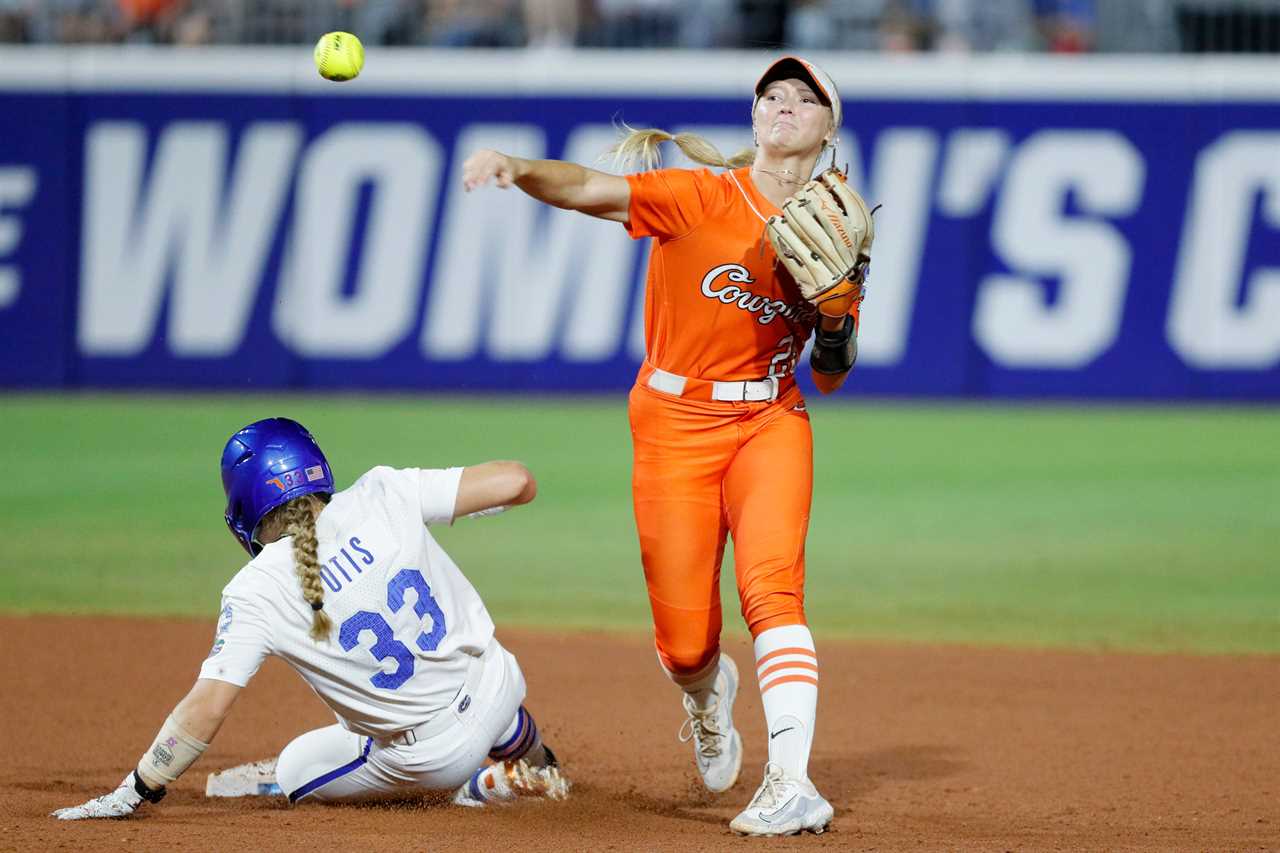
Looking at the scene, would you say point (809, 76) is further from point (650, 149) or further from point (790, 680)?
point (790, 680)

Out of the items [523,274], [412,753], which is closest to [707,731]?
[412,753]

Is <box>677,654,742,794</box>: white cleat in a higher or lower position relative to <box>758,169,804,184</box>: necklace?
lower

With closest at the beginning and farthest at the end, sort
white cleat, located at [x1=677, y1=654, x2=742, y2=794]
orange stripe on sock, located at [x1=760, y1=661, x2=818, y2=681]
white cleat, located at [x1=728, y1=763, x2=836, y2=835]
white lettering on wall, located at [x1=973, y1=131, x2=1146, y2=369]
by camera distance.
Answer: white cleat, located at [x1=728, y1=763, x2=836, y2=835], orange stripe on sock, located at [x1=760, y1=661, x2=818, y2=681], white cleat, located at [x1=677, y1=654, x2=742, y2=794], white lettering on wall, located at [x1=973, y1=131, x2=1146, y2=369]

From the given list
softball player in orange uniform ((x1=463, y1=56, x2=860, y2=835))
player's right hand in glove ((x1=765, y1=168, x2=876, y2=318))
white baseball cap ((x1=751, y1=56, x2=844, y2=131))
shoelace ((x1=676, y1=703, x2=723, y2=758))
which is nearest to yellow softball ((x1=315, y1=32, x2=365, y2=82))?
softball player in orange uniform ((x1=463, y1=56, x2=860, y2=835))

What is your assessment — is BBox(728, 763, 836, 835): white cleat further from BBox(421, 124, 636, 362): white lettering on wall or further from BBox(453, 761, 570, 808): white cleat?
BBox(421, 124, 636, 362): white lettering on wall

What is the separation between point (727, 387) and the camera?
496 cm

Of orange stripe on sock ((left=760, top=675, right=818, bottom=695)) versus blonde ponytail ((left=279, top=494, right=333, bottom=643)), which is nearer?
blonde ponytail ((left=279, top=494, right=333, bottom=643))

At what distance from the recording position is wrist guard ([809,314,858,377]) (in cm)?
500

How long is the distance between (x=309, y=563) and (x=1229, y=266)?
39.2 ft

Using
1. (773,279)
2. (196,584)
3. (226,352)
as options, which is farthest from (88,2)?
(773,279)

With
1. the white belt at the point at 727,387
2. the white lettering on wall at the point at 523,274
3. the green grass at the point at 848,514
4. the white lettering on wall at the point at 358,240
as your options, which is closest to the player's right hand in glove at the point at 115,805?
the white belt at the point at 727,387

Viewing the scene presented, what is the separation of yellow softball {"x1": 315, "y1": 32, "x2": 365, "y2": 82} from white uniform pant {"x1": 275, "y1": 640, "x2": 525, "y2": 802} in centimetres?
204

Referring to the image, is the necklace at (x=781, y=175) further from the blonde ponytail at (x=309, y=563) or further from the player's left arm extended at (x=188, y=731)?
the player's left arm extended at (x=188, y=731)

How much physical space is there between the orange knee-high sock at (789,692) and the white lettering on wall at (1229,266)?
11078 mm
